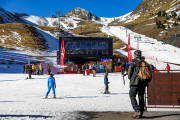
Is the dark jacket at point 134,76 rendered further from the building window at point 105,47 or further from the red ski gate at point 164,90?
the building window at point 105,47

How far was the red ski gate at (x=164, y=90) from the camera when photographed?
6.47m

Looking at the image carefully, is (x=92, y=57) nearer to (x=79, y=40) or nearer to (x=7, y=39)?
(x=79, y=40)

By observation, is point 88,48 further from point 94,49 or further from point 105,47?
point 105,47

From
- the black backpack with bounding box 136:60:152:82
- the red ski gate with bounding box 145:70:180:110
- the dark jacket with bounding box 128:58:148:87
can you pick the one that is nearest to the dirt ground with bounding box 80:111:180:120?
the red ski gate with bounding box 145:70:180:110

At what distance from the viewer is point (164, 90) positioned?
21.4 feet

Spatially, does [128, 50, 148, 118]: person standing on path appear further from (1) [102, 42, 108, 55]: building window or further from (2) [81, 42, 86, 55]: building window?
(1) [102, 42, 108, 55]: building window

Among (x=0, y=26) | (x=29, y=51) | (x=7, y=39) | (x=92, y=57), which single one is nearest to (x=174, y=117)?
(x=92, y=57)

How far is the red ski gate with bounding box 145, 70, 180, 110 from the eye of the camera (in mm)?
6469

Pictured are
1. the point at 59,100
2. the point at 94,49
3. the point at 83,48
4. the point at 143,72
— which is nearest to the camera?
the point at 143,72

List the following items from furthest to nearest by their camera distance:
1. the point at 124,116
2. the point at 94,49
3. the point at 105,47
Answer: the point at 105,47
the point at 94,49
the point at 124,116

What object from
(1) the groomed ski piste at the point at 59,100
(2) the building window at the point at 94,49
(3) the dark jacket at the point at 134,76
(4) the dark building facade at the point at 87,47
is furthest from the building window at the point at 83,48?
(3) the dark jacket at the point at 134,76

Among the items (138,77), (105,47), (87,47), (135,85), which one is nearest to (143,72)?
(138,77)

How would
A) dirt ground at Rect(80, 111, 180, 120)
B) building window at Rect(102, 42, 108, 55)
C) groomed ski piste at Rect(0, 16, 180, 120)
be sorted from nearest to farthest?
dirt ground at Rect(80, 111, 180, 120) < groomed ski piste at Rect(0, 16, 180, 120) < building window at Rect(102, 42, 108, 55)

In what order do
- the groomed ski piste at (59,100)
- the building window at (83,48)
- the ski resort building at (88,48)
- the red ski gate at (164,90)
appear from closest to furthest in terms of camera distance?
1. the groomed ski piste at (59,100)
2. the red ski gate at (164,90)
3. the ski resort building at (88,48)
4. the building window at (83,48)
